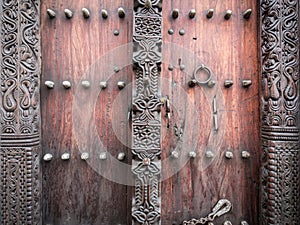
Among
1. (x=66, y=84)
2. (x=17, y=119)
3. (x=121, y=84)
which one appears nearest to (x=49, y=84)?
(x=66, y=84)

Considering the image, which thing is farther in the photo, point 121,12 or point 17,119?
point 121,12

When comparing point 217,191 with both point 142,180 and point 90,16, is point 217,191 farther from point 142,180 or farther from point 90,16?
point 90,16

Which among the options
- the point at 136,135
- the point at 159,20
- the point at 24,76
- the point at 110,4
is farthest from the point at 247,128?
the point at 24,76

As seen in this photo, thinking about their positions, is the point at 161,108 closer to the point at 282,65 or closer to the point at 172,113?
the point at 172,113

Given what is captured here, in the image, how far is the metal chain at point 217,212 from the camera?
1.15 m

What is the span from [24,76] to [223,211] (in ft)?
3.51

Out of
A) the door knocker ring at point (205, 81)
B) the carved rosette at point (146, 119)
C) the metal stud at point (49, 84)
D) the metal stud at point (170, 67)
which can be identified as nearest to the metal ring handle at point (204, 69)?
the door knocker ring at point (205, 81)

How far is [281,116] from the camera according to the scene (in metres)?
1.08

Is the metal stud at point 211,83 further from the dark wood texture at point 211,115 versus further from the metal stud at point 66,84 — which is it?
the metal stud at point 66,84

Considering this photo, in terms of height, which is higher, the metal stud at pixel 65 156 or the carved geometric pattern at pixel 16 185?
the metal stud at pixel 65 156

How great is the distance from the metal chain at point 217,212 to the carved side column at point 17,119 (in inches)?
27.5

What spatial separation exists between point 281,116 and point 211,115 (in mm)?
298

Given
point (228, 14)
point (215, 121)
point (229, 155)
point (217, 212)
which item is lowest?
point (217, 212)

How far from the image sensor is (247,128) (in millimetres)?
A: 1191
